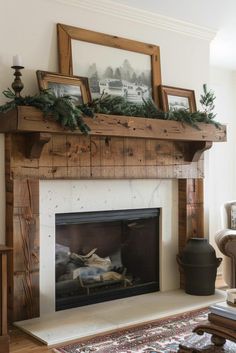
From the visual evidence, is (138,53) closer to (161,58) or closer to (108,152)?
(161,58)

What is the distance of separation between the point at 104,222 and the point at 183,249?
2.74 feet

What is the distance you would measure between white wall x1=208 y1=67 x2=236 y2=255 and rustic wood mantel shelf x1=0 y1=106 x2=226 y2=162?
1315 mm

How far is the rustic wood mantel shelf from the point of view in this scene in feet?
10.1

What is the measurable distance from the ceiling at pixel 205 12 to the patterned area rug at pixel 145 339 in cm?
263

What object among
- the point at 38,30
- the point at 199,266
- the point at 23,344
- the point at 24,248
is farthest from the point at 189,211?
the point at 38,30

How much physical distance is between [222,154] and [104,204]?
90.7 inches

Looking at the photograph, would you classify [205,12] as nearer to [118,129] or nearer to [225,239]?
[118,129]

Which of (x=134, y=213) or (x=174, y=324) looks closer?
(x=174, y=324)

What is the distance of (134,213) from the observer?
4152mm

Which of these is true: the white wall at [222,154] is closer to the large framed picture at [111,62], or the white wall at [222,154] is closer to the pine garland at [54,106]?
the large framed picture at [111,62]

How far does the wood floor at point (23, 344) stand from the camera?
9.58ft

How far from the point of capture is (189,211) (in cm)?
436

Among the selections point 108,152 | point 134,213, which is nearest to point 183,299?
point 134,213

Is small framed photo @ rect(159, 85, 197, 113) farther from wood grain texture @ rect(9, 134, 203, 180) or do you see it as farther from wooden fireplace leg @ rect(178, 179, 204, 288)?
wooden fireplace leg @ rect(178, 179, 204, 288)
